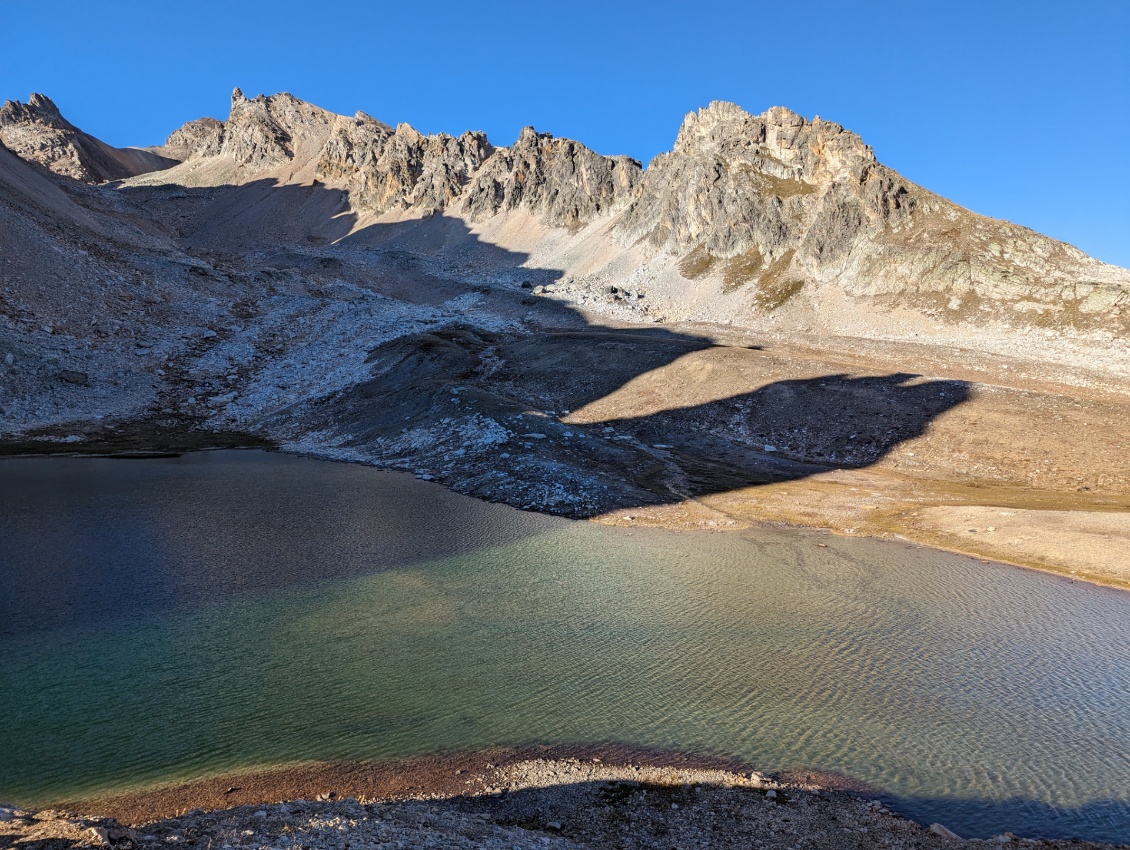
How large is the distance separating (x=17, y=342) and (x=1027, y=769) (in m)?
66.3

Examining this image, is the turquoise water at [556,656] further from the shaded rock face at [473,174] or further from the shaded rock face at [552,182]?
the shaded rock face at [473,174]

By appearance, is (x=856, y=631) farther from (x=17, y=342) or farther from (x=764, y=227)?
(x=764, y=227)

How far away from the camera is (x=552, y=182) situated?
511 ft

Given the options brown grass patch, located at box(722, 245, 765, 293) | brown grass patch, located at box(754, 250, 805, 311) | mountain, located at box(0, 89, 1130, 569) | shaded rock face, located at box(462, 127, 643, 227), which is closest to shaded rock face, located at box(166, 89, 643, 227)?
shaded rock face, located at box(462, 127, 643, 227)

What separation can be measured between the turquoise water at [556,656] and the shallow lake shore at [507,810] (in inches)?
22.5

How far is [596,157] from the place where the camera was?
Result: 6186 inches

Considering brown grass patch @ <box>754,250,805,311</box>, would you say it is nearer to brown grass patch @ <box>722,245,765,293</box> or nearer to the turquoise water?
brown grass patch @ <box>722,245,765,293</box>

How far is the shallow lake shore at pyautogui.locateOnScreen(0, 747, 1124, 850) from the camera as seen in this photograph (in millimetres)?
8422

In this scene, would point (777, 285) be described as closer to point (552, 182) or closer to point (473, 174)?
point (552, 182)

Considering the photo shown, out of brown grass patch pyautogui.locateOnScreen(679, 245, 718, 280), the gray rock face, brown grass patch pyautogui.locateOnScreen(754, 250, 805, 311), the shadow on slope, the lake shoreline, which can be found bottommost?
the lake shoreline

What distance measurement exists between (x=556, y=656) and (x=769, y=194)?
116 m

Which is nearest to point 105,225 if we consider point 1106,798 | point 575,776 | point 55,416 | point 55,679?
point 55,416

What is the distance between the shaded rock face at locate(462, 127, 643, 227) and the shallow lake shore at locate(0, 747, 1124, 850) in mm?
145813

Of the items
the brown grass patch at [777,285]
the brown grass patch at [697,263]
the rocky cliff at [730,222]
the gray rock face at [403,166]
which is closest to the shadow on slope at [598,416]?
the brown grass patch at [777,285]
